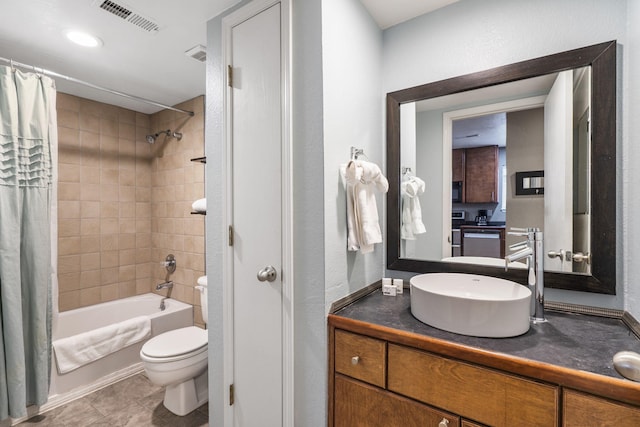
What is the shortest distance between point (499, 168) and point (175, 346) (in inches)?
87.4

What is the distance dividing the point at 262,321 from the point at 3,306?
1.62 metres

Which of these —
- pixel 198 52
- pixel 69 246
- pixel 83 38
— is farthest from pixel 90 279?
pixel 198 52

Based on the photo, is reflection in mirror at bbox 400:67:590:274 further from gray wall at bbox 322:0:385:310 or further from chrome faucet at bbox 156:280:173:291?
chrome faucet at bbox 156:280:173:291

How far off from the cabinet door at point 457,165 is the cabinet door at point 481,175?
24 mm

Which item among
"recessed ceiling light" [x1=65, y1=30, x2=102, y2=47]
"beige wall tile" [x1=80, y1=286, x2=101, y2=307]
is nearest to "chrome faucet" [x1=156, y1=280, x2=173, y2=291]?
"beige wall tile" [x1=80, y1=286, x2=101, y2=307]

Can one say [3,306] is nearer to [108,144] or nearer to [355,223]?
[108,144]

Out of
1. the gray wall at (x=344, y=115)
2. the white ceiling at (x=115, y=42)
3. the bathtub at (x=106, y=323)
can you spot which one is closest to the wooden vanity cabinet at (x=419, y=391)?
the gray wall at (x=344, y=115)

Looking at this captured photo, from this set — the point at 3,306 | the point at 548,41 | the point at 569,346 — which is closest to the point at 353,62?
the point at 548,41

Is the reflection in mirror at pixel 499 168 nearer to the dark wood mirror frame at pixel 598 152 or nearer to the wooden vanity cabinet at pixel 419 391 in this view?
the dark wood mirror frame at pixel 598 152

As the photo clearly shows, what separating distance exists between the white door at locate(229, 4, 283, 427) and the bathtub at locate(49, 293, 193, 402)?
1516 millimetres

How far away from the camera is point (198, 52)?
1.91m

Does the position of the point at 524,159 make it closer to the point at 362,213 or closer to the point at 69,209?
the point at 362,213

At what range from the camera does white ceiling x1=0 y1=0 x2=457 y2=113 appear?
148 centimetres

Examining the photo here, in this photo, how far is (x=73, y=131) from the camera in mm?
2629
